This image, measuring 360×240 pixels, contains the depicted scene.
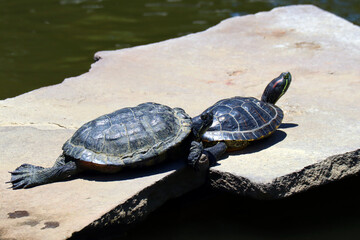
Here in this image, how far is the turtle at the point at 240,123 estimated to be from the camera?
5.12 meters

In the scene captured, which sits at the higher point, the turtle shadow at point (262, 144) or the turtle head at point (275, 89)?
the turtle head at point (275, 89)

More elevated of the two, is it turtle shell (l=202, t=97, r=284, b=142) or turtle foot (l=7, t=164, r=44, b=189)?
turtle shell (l=202, t=97, r=284, b=142)

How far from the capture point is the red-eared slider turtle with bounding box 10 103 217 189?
15.5 feet

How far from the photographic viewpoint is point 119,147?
15.5 ft

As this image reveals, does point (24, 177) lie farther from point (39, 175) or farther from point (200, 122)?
point (200, 122)

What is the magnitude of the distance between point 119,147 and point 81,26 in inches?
273

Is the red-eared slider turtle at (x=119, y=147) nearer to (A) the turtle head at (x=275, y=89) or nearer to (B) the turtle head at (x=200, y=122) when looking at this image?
(B) the turtle head at (x=200, y=122)

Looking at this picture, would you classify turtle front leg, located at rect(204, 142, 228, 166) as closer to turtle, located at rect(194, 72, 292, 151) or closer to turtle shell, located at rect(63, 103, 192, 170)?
turtle, located at rect(194, 72, 292, 151)

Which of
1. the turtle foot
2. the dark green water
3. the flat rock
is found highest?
the turtle foot

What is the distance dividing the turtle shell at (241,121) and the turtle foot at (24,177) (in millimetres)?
1521

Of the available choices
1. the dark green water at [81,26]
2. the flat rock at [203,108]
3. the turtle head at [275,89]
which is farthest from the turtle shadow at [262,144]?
the dark green water at [81,26]

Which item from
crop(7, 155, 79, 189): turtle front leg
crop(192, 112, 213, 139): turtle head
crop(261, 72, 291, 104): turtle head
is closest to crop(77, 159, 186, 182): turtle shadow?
crop(7, 155, 79, 189): turtle front leg

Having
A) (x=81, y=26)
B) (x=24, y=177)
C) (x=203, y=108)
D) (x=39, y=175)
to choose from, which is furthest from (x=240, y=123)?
(x=81, y=26)

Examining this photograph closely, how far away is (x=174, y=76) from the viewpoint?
7.54 meters
